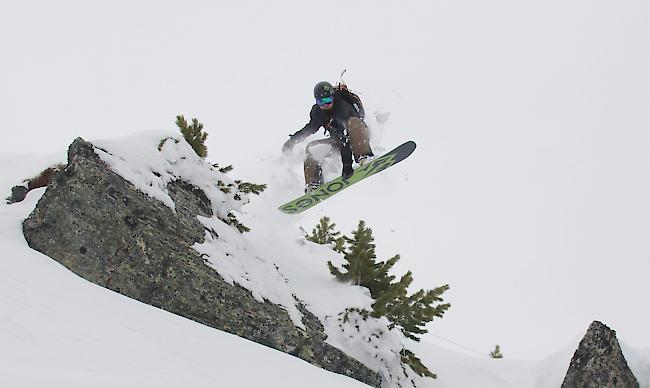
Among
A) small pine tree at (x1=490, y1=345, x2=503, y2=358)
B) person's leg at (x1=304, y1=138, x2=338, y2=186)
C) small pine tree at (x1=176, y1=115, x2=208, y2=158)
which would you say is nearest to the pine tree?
person's leg at (x1=304, y1=138, x2=338, y2=186)

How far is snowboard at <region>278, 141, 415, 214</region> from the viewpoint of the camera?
11008 millimetres

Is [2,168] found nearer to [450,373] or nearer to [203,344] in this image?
[203,344]

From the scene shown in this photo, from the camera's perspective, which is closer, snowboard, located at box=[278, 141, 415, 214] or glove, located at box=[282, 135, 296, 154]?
snowboard, located at box=[278, 141, 415, 214]

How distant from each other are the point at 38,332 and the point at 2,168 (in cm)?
806

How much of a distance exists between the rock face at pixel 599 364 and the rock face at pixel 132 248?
5009 mm

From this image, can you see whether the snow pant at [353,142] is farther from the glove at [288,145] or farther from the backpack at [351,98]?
the glove at [288,145]

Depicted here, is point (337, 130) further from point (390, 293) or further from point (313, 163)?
point (390, 293)

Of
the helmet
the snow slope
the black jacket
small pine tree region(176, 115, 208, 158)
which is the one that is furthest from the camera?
the black jacket

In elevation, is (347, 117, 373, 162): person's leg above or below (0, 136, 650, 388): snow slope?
above

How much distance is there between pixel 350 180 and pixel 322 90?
2.05 meters

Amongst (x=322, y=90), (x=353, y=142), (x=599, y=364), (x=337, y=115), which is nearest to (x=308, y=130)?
(x=337, y=115)

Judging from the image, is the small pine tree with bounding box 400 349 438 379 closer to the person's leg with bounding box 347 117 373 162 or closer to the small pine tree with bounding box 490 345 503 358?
the person's leg with bounding box 347 117 373 162

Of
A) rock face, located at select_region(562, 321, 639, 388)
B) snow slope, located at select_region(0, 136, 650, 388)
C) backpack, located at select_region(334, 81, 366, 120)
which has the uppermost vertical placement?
backpack, located at select_region(334, 81, 366, 120)

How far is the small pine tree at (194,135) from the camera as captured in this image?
33.7ft
